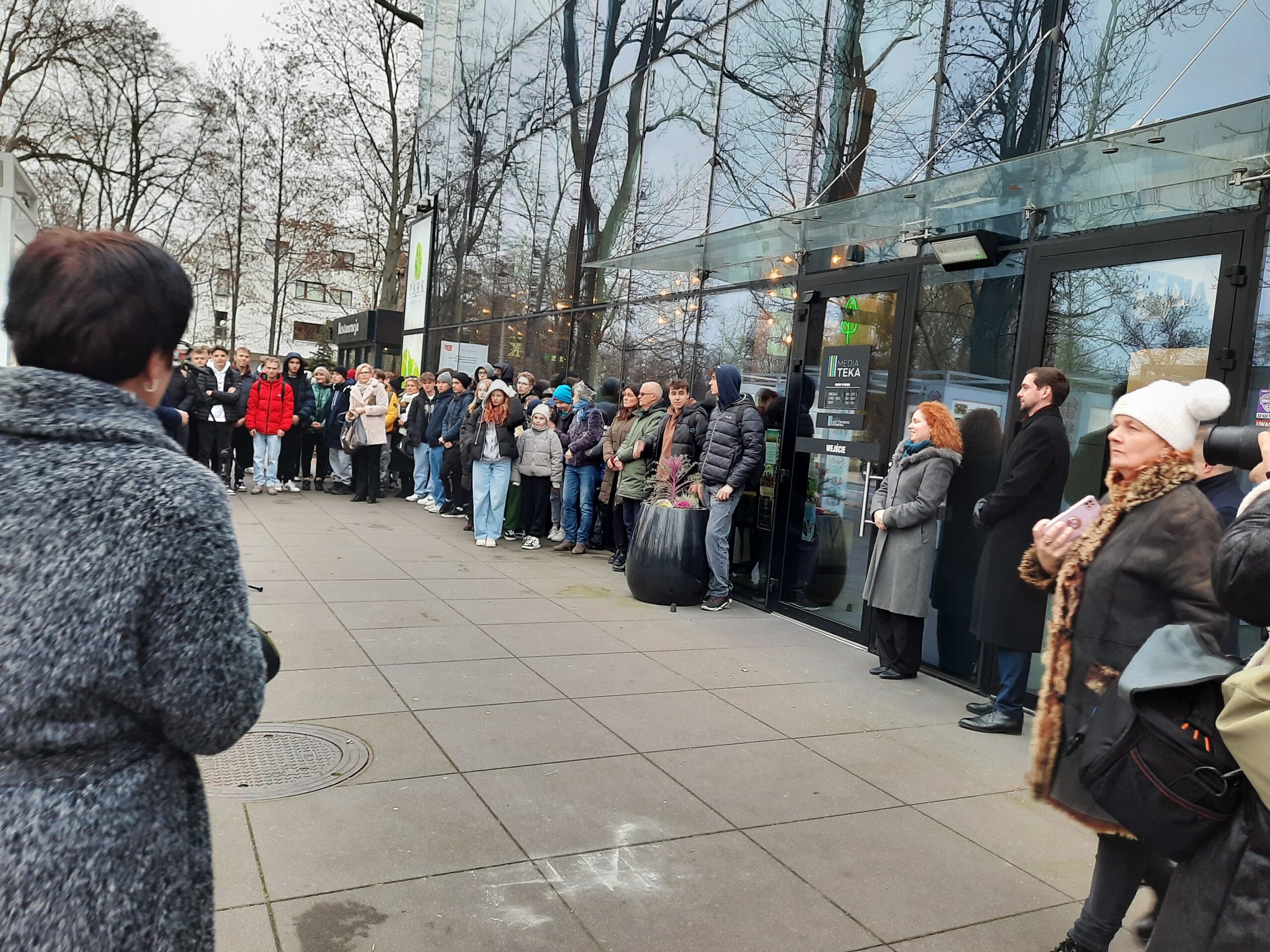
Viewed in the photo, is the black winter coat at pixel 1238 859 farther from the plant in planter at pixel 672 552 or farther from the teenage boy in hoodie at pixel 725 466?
the plant in planter at pixel 672 552

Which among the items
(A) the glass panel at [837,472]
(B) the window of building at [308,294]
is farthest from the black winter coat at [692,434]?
(B) the window of building at [308,294]

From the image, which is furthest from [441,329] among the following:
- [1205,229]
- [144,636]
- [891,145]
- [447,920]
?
[144,636]

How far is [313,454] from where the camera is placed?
583 inches

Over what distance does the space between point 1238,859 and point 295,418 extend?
1322 centimetres

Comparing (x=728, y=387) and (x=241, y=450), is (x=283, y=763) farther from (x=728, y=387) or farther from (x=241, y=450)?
(x=241, y=450)

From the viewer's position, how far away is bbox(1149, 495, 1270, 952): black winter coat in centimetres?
186

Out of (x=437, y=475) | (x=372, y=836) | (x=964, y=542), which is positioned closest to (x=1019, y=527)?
(x=964, y=542)

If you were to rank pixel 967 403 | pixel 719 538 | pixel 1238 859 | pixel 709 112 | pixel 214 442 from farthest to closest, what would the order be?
1. pixel 214 442
2. pixel 709 112
3. pixel 719 538
4. pixel 967 403
5. pixel 1238 859

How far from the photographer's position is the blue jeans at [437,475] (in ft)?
45.0

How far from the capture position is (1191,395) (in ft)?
9.96

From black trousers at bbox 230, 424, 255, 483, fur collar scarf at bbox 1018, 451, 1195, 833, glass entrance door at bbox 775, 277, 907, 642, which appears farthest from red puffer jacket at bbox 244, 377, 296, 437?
fur collar scarf at bbox 1018, 451, 1195, 833

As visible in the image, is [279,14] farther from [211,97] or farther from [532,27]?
[532,27]

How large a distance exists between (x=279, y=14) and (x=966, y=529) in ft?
93.6

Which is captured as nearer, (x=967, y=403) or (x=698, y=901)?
(x=698, y=901)
